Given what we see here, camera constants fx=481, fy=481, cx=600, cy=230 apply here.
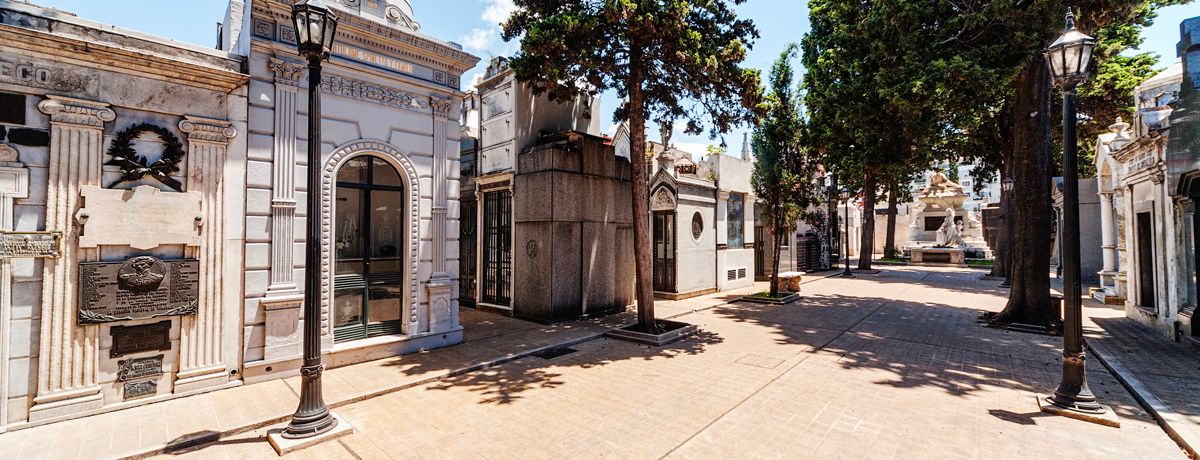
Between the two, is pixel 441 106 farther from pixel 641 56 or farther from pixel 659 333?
pixel 659 333

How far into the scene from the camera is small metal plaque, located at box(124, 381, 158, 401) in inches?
246

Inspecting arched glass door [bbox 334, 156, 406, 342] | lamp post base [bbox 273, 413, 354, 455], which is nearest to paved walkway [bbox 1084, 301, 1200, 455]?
lamp post base [bbox 273, 413, 354, 455]

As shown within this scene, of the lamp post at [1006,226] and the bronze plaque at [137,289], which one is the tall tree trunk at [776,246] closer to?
the lamp post at [1006,226]

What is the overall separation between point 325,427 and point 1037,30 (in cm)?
1492

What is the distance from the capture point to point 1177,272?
9.51 meters

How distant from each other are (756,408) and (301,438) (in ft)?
17.3

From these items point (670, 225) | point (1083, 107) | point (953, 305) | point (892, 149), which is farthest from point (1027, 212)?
point (1083, 107)

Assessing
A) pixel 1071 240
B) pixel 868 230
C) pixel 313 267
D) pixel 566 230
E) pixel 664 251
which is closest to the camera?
pixel 313 267

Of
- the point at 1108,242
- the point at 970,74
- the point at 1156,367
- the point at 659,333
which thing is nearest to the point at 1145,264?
the point at 1108,242

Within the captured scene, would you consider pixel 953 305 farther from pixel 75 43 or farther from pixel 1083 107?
pixel 75 43

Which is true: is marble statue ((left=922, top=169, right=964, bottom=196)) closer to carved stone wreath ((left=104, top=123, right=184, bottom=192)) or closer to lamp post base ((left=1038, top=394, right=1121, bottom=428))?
lamp post base ((left=1038, top=394, right=1121, bottom=428))

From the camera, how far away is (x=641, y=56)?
10.2m

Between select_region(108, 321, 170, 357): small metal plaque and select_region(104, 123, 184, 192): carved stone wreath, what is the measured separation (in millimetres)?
1865

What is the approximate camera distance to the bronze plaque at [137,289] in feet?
19.6
